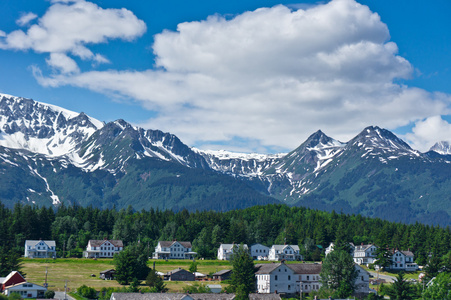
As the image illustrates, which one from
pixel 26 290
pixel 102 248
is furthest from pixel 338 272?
pixel 102 248

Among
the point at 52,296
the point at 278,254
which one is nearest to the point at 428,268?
the point at 278,254

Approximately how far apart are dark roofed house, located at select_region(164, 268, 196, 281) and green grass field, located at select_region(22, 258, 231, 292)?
167 inches

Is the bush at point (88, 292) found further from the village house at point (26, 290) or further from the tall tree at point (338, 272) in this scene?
the tall tree at point (338, 272)

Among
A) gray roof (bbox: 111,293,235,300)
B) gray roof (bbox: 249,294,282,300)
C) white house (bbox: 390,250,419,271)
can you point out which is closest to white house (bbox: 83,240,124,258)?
white house (bbox: 390,250,419,271)

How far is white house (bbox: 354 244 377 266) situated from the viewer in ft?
614

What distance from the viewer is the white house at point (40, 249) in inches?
6986

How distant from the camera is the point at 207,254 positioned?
192m

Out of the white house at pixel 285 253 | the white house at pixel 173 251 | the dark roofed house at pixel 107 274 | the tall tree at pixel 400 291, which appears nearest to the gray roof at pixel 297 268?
the tall tree at pixel 400 291

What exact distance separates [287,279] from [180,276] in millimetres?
24726

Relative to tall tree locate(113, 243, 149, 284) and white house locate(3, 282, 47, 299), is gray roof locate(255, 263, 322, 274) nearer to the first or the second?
tall tree locate(113, 243, 149, 284)

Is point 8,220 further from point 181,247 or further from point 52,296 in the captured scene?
point 52,296

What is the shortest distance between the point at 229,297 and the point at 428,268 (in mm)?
52004

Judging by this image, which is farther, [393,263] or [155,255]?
[155,255]

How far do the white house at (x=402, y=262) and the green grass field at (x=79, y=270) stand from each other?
152ft
